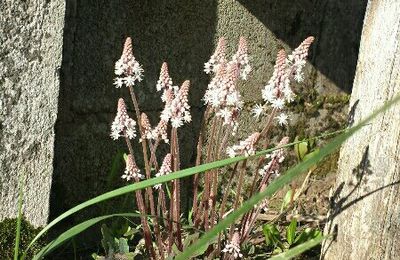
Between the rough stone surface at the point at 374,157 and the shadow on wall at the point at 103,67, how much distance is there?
1027mm

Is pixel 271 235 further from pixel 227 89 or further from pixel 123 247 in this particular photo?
pixel 227 89

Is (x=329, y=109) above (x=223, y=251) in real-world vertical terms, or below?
above

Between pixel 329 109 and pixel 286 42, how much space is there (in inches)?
23.4

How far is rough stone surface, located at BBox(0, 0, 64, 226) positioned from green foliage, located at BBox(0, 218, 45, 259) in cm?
3

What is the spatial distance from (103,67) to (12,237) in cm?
95

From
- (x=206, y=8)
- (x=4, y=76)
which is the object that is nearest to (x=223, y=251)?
(x=4, y=76)

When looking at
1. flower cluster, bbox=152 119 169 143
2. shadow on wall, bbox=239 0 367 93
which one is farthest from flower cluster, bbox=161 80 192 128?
shadow on wall, bbox=239 0 367 93

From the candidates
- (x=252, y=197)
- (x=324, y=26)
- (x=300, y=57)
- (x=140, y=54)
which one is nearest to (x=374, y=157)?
(x=300, y=57)

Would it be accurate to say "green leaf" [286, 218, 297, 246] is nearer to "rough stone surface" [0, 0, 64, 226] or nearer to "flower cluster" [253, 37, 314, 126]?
"flower cluster" [253, 37, 314, 126]

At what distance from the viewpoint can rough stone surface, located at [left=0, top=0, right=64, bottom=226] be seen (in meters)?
2.76

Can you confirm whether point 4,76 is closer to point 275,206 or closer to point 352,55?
point 275,206

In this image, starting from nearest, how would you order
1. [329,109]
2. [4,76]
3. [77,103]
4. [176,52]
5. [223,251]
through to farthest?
[4,76]
[223,251]
[77,103]
[176,52]
[329,109]

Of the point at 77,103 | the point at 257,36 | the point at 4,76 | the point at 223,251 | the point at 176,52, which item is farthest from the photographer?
the point at 257,36

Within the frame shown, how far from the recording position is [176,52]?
3.71 m
